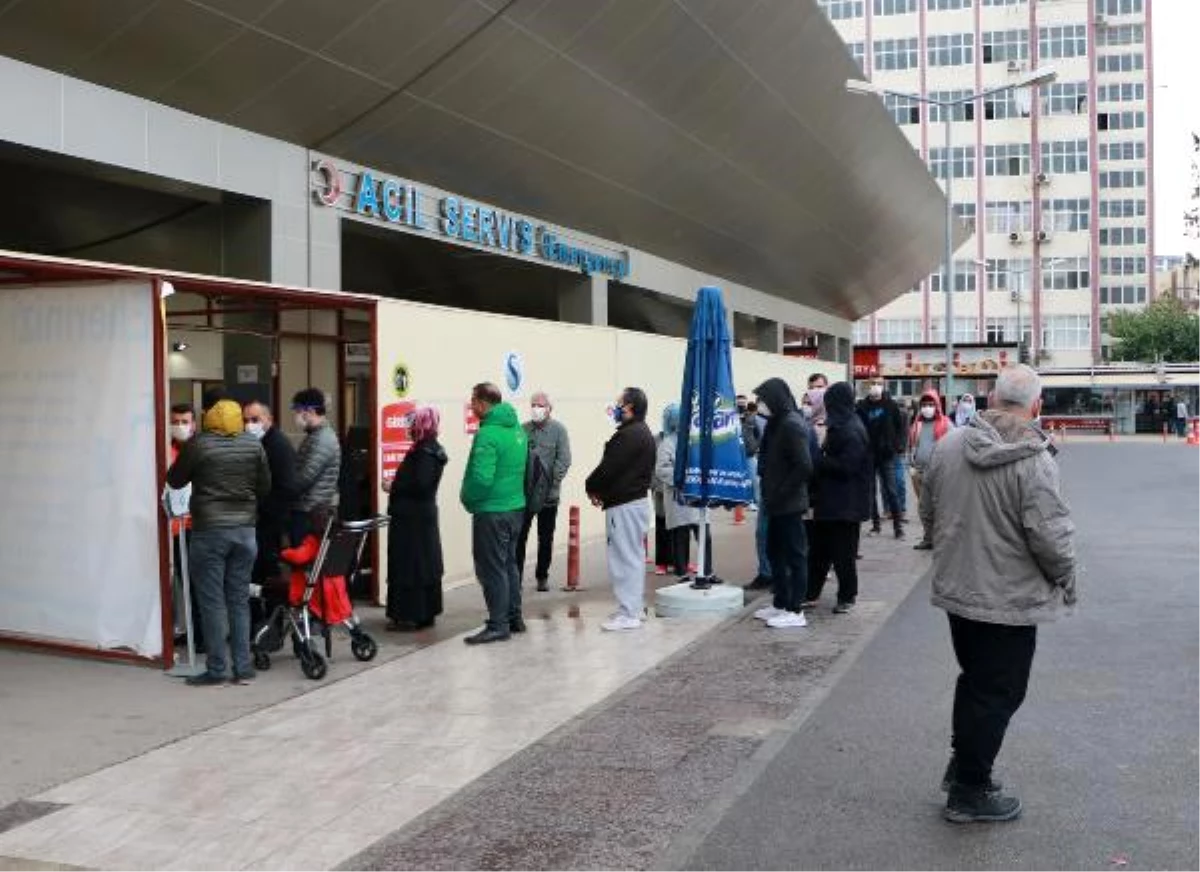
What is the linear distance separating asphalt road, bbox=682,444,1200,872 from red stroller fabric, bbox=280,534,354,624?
10.3 feet

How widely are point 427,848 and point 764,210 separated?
1007 inches

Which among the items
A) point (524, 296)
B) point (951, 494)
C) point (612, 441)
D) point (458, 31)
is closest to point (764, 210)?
point (524, 296)

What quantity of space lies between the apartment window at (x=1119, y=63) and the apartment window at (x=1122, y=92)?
982mm

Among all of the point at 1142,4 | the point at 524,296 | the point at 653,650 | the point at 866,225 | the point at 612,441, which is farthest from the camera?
the point at 1142,4

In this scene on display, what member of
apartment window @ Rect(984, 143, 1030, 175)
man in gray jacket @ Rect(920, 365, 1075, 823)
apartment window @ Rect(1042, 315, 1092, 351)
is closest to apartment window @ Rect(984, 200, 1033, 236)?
apartment window @ Rect(984, 143, 1030, 175)

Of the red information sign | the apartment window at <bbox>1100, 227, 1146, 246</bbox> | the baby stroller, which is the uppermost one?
the apartment window at <bbox>1100, 227, 1146, 246</bbox>

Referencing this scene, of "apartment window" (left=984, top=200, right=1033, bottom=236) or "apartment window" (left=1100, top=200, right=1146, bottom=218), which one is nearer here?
"apartment window" (left=984, top=200, right=1033, bottom=236)

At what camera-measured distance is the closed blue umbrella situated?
9734 mm

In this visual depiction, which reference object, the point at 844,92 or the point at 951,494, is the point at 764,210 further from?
the point at 951,494

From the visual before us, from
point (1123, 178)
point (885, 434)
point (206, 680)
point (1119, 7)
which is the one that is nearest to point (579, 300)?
point (885, 434)

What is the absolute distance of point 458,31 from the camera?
14.9 meters

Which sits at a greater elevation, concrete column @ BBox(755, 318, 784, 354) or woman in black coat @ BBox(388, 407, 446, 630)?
concrete column @ BBox(755, 318, 784, 354)

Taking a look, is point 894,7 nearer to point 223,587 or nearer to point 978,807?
point 223,587

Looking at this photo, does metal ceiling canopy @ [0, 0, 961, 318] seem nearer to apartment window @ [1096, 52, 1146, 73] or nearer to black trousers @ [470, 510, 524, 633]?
black trousers @ [470, 510, 524, 633]
